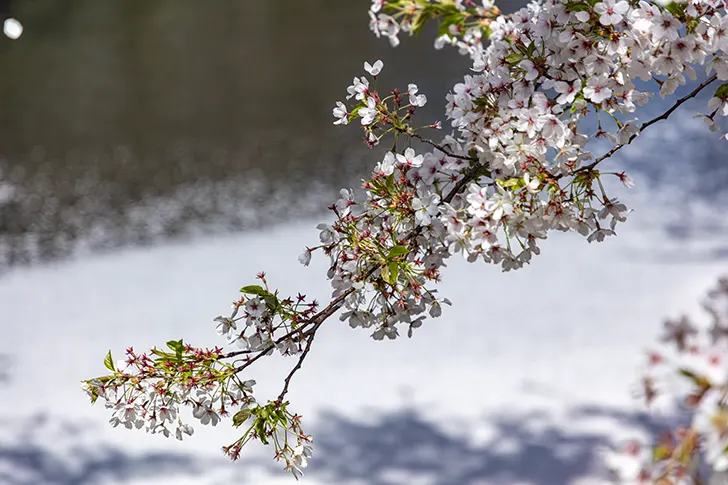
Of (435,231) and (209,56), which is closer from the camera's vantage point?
(435,231)

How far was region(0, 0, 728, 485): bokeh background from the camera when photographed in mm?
2461

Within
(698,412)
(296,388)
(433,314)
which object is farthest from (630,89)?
(296,388)

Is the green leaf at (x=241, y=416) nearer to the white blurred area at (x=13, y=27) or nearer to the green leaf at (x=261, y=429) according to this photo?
the green leaf at (x=261, y=429)

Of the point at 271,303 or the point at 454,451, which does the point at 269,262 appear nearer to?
the point at 454,451

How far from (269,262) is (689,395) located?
2830 mm

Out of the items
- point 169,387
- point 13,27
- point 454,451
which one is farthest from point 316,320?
point 454,451

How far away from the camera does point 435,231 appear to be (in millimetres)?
555

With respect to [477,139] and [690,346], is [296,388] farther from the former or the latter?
[690,346]

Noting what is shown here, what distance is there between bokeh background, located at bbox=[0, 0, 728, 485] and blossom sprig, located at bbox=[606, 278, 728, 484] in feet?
6.94

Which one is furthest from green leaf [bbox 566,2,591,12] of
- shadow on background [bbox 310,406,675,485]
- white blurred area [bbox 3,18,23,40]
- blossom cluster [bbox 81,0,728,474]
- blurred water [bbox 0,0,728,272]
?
blurred water [bbox 0,0,728,272]

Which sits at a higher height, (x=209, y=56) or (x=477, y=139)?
(x=209, y=56)

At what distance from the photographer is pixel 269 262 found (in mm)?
3074

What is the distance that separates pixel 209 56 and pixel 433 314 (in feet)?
11.7


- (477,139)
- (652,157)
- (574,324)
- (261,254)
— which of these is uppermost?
(652,157)
